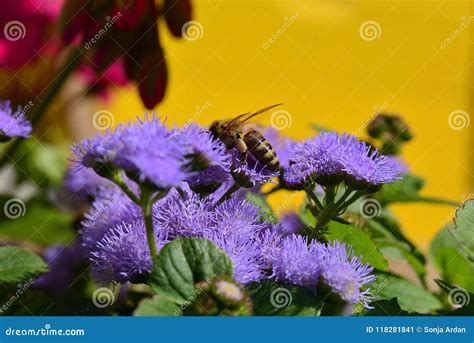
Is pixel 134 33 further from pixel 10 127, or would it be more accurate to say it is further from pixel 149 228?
pixel 149 228

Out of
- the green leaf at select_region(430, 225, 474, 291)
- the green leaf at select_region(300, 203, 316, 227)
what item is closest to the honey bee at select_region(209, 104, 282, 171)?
the green leaf at select_region(300, 203, 316, 227)

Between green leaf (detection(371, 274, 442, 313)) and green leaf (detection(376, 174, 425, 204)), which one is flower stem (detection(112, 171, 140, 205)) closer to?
green leaf (detection(371, 274, 442, 313))

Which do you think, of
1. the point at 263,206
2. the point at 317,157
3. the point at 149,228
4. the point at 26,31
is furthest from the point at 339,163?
the point at 26,31

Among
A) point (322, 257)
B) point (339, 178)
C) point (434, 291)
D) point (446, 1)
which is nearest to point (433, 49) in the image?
point (446, 1)

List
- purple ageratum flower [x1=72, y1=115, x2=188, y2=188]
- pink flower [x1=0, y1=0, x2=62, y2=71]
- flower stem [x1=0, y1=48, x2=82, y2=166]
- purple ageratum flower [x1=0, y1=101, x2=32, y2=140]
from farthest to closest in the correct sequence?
pink flower [x1=0, y1=0, x2=62, y2=71] < flower stem [x1=0, y1=48, x2=82, y2=166] < purple ageratum flower [x1=0, y1=101, x2=32, y2=140] < purple ageratum flower [x1=72, y1=115, x2=188, y2=188]

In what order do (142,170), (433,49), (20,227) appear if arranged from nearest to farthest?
(142,170) < (20,227) < (433,49)
